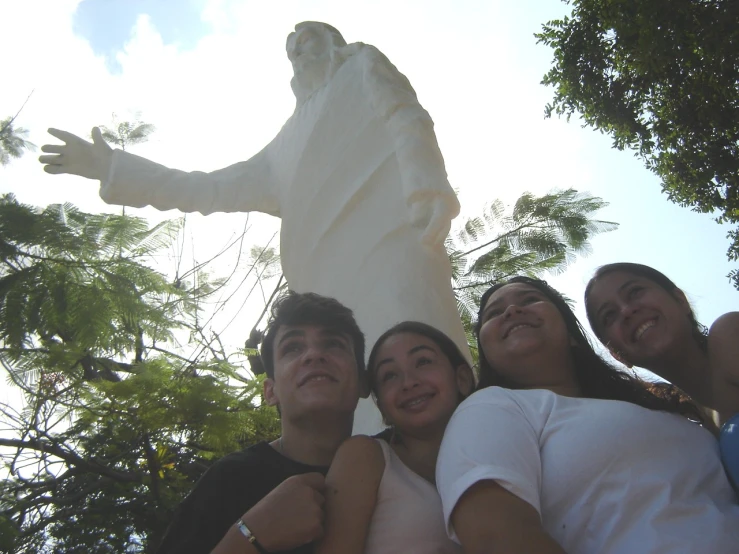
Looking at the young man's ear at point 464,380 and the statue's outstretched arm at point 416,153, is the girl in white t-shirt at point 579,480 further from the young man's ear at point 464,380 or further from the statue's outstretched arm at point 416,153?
the statue's outstretched arm at point 416,153

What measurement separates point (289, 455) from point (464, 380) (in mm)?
572

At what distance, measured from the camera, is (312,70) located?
402 cm

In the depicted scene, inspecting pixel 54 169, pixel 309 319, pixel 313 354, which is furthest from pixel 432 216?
pixel 54 169

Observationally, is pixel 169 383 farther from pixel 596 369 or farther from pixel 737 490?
pixel 737 490

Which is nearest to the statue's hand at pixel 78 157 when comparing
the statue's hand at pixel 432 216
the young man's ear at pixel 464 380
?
the statue's hand at pixel 432 216

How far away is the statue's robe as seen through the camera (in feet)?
9.52

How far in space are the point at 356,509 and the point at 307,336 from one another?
0.66 m

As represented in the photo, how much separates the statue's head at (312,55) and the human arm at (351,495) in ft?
10.0

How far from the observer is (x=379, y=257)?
3035mm

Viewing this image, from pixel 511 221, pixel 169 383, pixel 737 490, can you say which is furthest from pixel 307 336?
pixel 511 221

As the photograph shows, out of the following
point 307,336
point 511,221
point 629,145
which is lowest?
point 307,336

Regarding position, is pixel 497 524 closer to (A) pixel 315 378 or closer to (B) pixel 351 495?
(B) pixel 351 495

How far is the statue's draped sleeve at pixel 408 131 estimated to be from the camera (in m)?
2.91

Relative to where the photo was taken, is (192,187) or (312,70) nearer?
(192,187)
